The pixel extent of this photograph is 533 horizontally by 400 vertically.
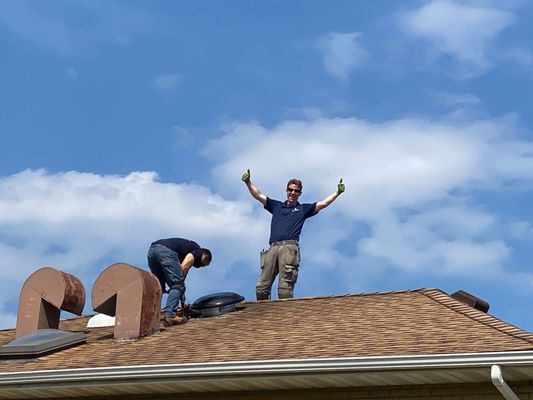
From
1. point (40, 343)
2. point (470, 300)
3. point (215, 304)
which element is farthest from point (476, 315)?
point (40, 343)

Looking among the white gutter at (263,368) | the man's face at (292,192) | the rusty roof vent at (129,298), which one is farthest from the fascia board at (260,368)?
the man's face at (292,192)

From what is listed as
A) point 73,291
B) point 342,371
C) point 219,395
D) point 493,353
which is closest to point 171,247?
point 73,291

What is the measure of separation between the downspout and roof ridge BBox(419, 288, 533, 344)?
36.6 inches

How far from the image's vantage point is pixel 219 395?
11.2 m

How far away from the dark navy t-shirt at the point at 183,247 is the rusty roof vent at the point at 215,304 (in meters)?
0.54

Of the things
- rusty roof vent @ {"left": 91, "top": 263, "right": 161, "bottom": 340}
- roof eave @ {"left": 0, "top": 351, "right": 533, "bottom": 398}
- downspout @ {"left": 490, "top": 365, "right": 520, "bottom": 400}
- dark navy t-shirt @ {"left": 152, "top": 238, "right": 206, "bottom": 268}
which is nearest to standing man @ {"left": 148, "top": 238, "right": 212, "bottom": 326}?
dark navy t-shirt @ {"left": 152, "top": 238, "right": 206, "bottom": 268}

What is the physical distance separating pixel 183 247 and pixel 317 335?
335 centimetres

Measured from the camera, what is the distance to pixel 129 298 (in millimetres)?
13484

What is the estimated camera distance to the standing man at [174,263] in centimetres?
1431

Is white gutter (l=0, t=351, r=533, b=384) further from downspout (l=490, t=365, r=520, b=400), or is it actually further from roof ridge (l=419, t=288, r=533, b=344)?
roof ridge (l=419, t=288, r=533, b=344)

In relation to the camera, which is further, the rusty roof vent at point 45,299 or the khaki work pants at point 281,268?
the khaki work pants at point 281,268

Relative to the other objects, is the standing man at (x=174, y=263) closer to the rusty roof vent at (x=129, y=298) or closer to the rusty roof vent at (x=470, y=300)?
the rusty roof vent at (x=129, y=298)

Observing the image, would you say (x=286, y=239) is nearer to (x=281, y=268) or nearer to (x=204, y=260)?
(x=281, y=268)

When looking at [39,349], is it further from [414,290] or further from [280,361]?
[414,290]
